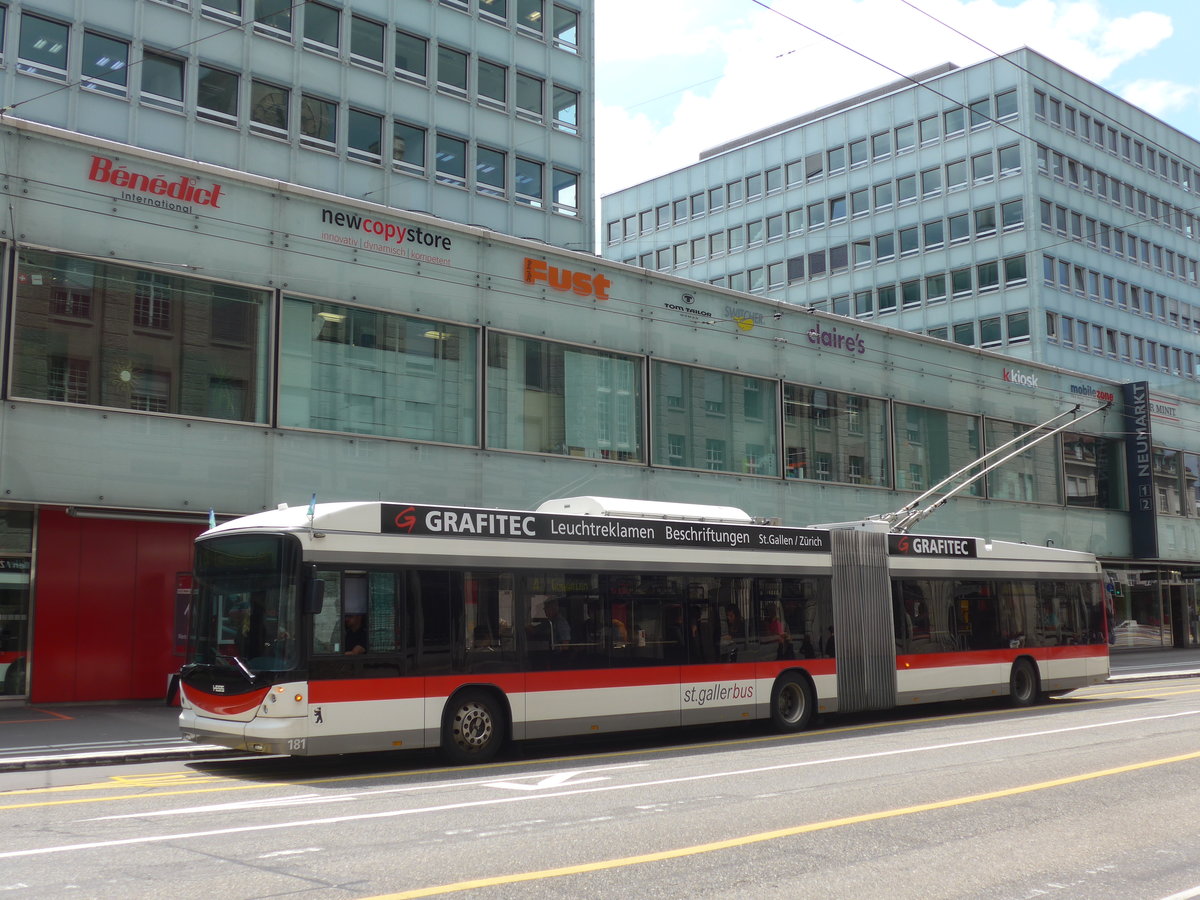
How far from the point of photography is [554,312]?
24594mm

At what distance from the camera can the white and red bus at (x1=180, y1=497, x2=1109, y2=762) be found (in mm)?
11969

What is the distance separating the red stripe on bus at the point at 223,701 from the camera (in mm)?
11727

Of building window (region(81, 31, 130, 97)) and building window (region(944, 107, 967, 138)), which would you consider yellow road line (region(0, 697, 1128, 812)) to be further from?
building window (region(944, 107, 967, 138))

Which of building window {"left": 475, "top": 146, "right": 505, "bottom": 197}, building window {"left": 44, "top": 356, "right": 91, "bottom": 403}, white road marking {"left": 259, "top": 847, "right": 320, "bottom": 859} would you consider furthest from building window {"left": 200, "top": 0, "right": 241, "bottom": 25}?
white road marking {"left": 259, "top": 847, "right": 320, "bottom": 859}

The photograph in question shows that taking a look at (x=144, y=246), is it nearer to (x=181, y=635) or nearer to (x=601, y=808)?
(x=181, y=635)

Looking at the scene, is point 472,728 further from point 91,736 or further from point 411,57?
point 411,57

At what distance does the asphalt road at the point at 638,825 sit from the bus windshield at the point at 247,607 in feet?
3.86

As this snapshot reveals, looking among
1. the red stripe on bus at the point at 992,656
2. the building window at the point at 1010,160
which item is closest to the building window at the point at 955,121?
the building window at the point at 1010,160

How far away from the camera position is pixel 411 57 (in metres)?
33.9

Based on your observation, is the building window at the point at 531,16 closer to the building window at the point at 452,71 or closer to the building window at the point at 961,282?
the building window at the point at 452,71

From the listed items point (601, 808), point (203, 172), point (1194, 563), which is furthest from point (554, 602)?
point (1194, 563)

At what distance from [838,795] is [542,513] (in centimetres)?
548

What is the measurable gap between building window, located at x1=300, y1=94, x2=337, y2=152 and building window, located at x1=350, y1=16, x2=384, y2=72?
5.32 feet

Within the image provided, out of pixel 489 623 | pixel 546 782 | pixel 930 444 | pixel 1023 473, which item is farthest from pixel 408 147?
pixel 546 782
